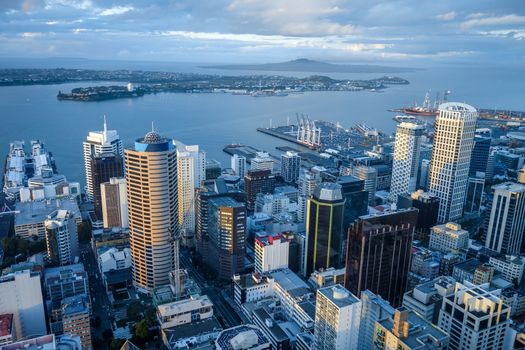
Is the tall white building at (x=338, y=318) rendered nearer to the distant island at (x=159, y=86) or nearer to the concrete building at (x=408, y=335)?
the concrete building at (x=408, y=335)

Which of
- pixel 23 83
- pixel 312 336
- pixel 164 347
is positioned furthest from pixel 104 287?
pixel 23 83

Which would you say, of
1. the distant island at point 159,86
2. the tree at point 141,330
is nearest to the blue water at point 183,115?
the distant island at point 159,86

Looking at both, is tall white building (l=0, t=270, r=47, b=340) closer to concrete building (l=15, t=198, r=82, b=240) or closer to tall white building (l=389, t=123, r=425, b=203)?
concrete building (l=15, t=198, r=82, b=240)

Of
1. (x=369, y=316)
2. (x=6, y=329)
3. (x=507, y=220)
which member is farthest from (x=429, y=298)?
(x=6, y=329)

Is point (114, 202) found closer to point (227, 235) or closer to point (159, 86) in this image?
point (227, 235)

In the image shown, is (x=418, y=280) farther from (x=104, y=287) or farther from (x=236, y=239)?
(x=104, y=287)

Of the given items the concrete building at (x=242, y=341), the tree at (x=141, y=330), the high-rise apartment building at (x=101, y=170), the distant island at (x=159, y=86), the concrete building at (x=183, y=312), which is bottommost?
the tree at (x=141, y=330)
